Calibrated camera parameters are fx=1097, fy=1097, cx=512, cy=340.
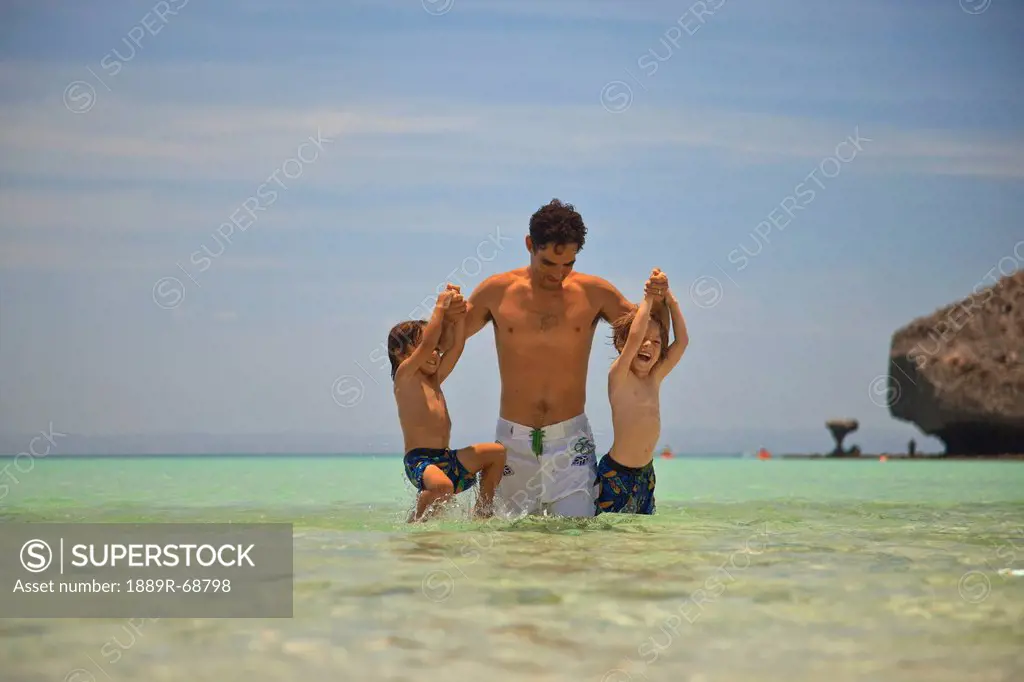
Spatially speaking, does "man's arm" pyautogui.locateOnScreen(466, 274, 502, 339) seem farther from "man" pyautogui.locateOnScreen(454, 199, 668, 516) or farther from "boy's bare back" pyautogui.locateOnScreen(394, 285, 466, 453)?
"boy's bare back" pyautogui.locateOnScreen(394, 285, 466, 453)

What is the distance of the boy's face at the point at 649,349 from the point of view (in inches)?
323

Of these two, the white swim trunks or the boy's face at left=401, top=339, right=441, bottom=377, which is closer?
the white swim trunks

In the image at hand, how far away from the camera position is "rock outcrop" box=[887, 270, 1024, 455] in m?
52.0

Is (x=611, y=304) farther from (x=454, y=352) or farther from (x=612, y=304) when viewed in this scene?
(x=454, y=352)

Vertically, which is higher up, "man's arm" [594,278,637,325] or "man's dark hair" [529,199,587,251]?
"man's dark hair" [529,199,587,251]

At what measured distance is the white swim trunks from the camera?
8.06 m

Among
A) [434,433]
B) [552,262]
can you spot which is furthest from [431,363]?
[552,262]

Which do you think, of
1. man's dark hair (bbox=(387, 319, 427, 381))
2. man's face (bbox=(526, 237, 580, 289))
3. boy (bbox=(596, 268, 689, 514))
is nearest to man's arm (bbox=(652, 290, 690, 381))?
boy (bbox=(596, 268, 689, 514))

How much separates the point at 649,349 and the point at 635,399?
39 centimetres

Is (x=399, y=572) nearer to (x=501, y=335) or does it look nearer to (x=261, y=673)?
(x=261, y=673)

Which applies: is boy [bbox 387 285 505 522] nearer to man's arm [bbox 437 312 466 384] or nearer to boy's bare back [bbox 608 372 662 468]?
man's arm [bbox 437 312 466 384]

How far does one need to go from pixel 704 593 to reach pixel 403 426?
11.8ft

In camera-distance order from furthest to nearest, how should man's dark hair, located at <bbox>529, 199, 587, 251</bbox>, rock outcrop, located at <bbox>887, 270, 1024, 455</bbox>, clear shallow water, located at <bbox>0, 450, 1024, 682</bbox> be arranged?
rock outcrop, located at <bbox>887, 270, 1024, 455</bbox> → man's dark hair, located at <bbox>529, 199, 587, 251</bbox> → clear shallow water, located at <bbox>0, 450, 1024, 682</bbox>

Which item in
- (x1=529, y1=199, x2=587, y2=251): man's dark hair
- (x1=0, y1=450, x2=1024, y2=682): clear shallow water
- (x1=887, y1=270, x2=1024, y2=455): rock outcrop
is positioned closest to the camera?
(x1=0, y1=450, x2=1024, y2=682): clear shallow water
